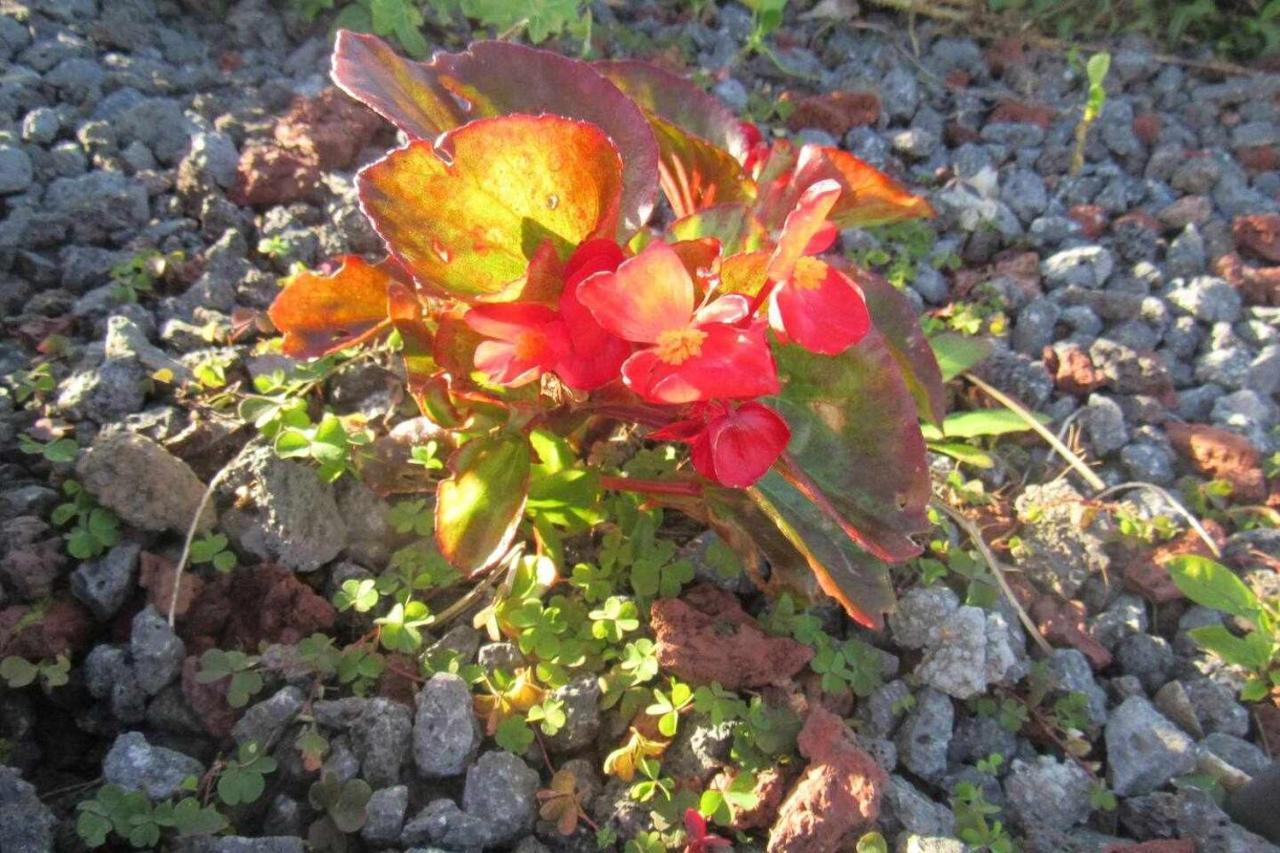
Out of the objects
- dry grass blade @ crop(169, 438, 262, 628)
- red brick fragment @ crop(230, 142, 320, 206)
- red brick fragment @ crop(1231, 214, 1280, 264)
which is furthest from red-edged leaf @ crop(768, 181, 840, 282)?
red brick fragment @ crop(1231, 214, 1280, 264)

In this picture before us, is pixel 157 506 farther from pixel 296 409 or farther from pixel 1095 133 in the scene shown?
pixel 1095 133

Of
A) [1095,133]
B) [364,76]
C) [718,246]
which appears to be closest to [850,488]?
[718,246]

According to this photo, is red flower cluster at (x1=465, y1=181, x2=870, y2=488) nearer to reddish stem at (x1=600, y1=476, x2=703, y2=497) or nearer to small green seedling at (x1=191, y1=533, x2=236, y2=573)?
reddish stem at (x1=600, y1=476, x2=703, y2=497)

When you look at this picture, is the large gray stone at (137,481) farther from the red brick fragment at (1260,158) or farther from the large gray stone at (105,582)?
the red brick fragment at (1260,158)

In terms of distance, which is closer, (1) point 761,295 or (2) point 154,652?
(1) point 761,295

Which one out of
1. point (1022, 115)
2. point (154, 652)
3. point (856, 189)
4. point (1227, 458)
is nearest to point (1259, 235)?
point (1022, 115)

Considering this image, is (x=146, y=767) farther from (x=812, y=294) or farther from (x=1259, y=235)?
(x=1259, y=235)
